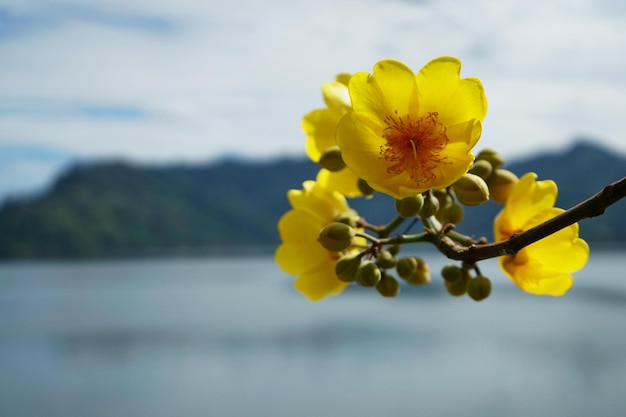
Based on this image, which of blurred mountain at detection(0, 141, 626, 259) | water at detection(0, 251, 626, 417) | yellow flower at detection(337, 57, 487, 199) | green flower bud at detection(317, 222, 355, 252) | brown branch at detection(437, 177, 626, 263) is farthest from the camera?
blurred mountain at detection(0, 141, 626, 259)

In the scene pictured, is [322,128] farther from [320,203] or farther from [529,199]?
[529,199]

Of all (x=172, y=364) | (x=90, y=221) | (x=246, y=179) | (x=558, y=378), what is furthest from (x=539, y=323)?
(x=246, y=179)

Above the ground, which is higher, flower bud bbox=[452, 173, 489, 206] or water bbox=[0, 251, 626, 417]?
water bbox=[0, 251, 626, 417]

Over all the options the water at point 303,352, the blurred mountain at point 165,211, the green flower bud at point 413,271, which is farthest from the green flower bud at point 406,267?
the blurred mountain at point 165,211

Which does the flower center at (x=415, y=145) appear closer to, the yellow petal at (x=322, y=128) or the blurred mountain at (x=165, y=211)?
the yellow petal at (x=322, y=128)

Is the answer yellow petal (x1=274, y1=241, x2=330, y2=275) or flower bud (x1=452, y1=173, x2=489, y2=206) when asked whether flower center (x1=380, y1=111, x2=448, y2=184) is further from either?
yellow petal (x1=274, y1=241, x2=330, y2=275)

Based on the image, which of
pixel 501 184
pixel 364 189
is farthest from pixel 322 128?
pixel 501 184

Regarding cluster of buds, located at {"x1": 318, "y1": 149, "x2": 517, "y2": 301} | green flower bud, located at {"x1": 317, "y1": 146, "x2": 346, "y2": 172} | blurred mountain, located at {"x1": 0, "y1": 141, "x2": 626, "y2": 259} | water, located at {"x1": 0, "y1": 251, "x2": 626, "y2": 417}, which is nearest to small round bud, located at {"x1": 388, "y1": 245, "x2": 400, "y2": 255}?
cluster of buds, located at {"x1": 318, "y1": 149, "x2": 517, "y2": 301}
